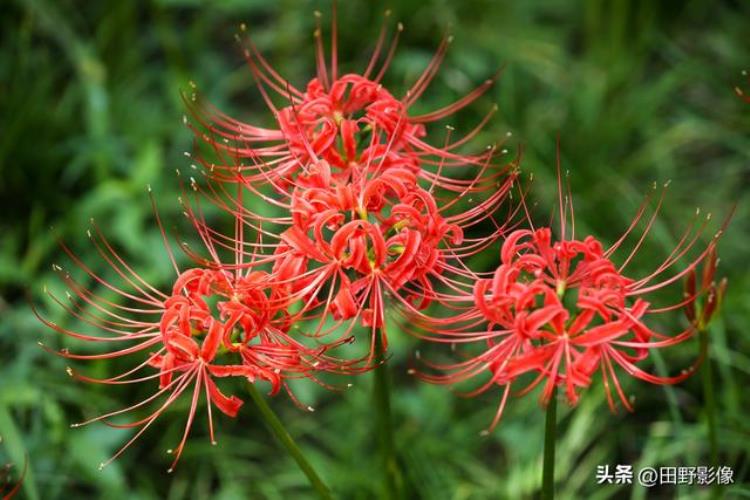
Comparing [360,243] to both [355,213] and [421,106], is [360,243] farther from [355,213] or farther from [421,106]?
[421,106]

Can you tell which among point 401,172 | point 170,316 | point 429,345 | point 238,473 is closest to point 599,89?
point 429,345

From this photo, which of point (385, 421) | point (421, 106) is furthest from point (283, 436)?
point (421, 106)

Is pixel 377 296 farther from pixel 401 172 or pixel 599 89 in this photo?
pixel 599 89

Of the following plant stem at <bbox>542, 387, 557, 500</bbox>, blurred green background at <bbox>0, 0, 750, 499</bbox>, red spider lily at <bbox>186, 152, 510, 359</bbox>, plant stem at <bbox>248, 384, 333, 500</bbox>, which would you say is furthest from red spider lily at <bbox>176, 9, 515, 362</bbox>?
blurred green background at <bbox>0, 0, 750, 499</bbox>

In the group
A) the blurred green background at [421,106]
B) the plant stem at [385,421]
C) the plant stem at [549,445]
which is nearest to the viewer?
the plant stem at [549,445]

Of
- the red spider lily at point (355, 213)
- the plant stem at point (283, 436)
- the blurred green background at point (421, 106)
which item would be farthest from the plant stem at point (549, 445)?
the blurred green background at point (421, 106)

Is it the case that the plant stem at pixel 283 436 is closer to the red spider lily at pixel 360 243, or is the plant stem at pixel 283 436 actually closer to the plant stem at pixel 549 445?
the red spider lily at pixel 360 243
